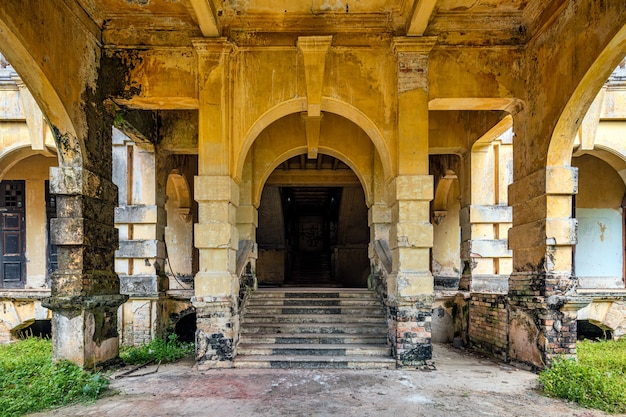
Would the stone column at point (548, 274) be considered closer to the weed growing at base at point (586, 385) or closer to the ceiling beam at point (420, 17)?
the weed growing at base at point (586, 385)

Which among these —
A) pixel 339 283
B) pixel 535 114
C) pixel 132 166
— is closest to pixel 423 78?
pixel 535 114

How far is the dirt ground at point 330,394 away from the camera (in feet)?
14.8

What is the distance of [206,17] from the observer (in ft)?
19.2

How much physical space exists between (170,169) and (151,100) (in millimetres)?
4140

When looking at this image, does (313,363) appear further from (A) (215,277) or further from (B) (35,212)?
(B) (35,212)

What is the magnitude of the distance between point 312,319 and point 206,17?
17.1 feet

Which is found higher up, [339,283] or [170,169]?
[170,169]

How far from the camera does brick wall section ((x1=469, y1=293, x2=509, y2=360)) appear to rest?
6.86m

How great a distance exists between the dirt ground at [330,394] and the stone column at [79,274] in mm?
716

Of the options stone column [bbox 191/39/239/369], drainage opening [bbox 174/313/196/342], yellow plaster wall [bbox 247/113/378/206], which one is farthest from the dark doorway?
stone column [bbox 191/39/239/369]

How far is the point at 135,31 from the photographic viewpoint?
6512mm

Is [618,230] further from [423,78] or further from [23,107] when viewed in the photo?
[23,107]

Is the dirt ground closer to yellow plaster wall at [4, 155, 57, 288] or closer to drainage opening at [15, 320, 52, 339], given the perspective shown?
drainage opening at [15, 320, 52, 339]

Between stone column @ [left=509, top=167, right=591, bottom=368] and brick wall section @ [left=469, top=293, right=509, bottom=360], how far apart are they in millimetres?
465
